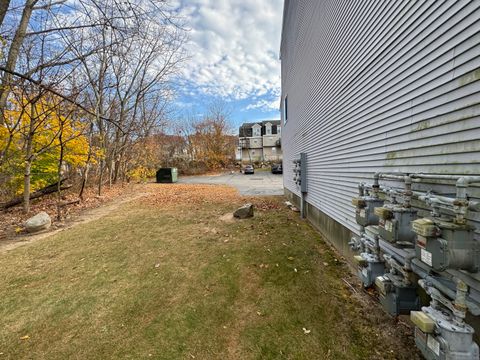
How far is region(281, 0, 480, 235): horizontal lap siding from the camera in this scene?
170 cm

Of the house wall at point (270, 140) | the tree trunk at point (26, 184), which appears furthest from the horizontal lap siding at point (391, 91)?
the house wall at point (270, 140)

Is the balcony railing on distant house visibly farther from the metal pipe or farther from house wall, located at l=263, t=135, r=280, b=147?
the metal pipe

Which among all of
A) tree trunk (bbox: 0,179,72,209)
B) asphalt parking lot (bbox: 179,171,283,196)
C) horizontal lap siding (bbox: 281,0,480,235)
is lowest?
Answer: asphalt parking lot (bbox: 179,171,283,196)

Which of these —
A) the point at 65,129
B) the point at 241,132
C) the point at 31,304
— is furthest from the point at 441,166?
the point at 241,132

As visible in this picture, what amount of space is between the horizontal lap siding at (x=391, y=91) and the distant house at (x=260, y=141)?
3432 cm

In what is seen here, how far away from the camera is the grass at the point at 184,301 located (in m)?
2.33

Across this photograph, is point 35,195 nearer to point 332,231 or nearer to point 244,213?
point 244,213

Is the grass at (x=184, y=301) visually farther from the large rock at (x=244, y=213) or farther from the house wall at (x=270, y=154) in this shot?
the house wall at (x=270, y=154)

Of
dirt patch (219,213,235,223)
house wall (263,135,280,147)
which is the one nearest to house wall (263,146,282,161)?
house wall (263,135,280,147)

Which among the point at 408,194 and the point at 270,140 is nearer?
the point at 408,194

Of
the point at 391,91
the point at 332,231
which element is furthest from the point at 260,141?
the point at 391,91

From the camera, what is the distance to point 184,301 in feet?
10.1

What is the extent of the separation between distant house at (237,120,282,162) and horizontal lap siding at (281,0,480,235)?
1351 inches

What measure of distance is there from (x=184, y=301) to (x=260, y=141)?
39172 millimetres
